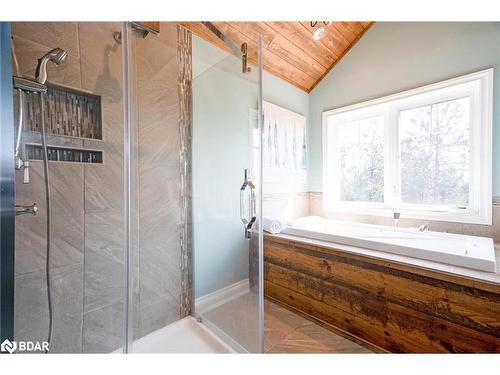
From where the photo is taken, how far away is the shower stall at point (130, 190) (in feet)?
3.14

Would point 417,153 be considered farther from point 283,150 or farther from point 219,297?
point 219,297

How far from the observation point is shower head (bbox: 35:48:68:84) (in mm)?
926

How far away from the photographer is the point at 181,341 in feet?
4.41

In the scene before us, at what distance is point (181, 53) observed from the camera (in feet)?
5.16

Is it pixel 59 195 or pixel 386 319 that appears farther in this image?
pixel 386 319

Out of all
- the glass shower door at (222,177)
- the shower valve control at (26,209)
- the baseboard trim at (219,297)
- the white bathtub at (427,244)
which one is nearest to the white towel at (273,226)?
the white bathtub at (427,244)

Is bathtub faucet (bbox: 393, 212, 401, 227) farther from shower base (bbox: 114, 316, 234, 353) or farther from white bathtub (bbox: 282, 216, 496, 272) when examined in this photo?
shower base (bbox: 114, 316, 234, 353)

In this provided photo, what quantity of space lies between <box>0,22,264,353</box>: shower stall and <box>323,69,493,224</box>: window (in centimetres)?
152

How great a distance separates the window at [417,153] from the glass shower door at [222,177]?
4.89 ft

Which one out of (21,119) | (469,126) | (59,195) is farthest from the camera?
(469,126)
